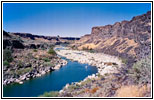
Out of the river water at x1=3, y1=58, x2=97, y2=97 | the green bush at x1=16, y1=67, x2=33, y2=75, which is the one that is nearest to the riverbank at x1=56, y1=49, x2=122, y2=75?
the river water at x1=3, y1=58, x2=97, y2=97

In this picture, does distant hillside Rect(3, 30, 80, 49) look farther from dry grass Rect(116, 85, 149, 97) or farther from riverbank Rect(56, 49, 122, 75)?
dry grass Rect(116, 85, 149, 97)

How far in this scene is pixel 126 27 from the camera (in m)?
57.6

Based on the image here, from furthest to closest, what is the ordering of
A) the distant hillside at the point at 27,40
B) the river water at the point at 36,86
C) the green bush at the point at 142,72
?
the distant hillside at the point at 27,40 < the river water at the point at 36,86 < the green bush at the point at 142,72

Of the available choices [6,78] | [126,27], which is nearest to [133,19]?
[126,27]

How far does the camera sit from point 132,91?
8.45 m

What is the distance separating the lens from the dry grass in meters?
8.09

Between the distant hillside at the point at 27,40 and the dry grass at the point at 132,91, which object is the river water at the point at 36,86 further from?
the distant hillside at the point at 27,40

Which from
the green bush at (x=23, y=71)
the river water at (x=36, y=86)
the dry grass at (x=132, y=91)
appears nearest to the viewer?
the dry grass at (x=132, y=91)

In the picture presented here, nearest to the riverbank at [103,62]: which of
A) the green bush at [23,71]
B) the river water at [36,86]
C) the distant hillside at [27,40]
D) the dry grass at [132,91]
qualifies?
the river water at [36,86]

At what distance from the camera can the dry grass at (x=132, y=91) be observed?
26.5 ft

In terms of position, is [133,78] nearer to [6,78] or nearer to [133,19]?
[6,78]

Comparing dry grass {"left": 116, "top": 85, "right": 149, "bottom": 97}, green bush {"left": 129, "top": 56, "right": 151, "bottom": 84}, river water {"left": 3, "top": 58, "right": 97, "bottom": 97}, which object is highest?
green bush {"left": 129, "top": 56, "right": 151, "bottom": 84}

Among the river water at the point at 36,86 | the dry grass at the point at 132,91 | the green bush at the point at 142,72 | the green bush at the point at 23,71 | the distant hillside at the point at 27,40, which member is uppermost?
the distant hillside at the point at 27,40

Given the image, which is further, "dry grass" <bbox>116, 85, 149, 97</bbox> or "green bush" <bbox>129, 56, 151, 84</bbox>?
"green bush" <bbox>129, 56, 151, 84</bbox>
